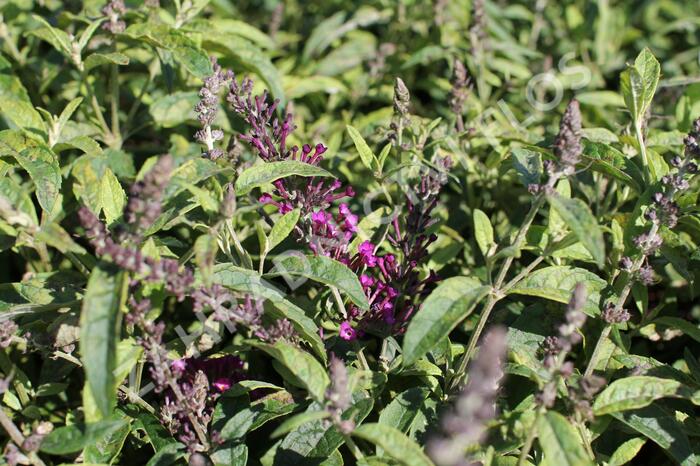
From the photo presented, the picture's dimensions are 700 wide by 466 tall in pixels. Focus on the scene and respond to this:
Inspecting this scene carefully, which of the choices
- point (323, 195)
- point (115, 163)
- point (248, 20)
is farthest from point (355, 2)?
Answer: point (323, 195)

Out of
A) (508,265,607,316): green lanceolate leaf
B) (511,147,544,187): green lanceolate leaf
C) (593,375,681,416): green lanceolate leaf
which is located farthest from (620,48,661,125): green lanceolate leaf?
(593,375,681,416): green lanceolate leaf

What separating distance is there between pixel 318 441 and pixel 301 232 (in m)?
0.72

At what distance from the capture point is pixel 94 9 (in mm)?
3672

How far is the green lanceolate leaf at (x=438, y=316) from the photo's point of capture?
6.36 feet

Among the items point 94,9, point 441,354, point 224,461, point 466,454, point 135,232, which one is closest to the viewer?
point 135,232

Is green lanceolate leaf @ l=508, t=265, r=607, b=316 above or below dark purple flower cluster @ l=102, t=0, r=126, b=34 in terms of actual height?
below

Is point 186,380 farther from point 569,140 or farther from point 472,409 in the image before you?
point 569,140

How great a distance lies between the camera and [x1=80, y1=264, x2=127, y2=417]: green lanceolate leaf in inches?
67.1

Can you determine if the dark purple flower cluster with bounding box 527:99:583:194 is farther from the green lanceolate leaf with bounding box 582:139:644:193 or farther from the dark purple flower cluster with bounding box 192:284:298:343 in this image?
the dark purple flower cluster with bounding box 192:284:298:343

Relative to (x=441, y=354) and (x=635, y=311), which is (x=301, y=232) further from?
(x=635, y=311)

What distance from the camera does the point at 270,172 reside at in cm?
225

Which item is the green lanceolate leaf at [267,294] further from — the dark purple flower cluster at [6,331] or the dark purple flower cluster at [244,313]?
the dark purple flower cluster at [6,331]

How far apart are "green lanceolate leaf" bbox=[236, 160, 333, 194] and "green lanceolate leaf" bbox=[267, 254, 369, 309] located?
282mm

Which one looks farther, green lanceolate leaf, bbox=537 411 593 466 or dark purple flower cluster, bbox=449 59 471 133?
dark purple flower cluster, bbox=449 59 471 133
